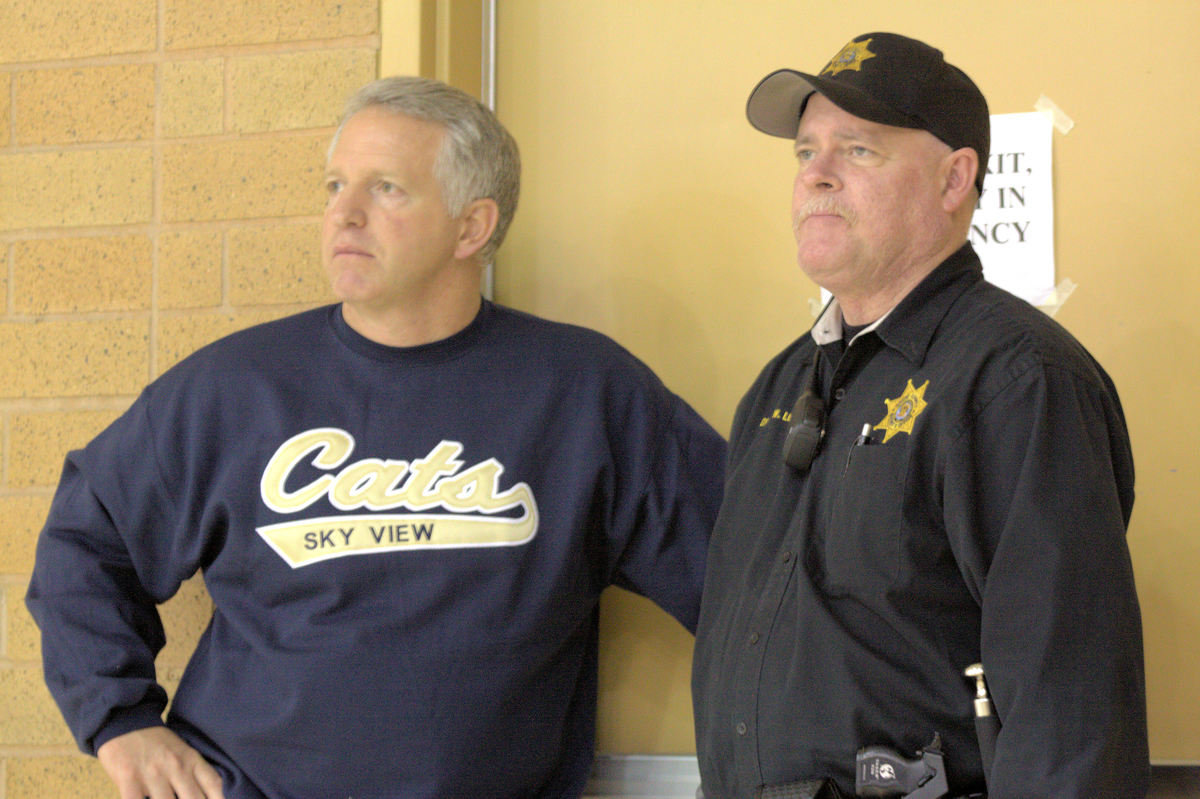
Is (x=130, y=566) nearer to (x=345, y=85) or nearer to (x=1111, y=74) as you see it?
(x=345, y=85)

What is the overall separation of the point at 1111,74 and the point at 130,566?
1904 millimetres

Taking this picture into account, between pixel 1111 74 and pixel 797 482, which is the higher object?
pixel 1111 74

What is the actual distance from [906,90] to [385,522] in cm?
100

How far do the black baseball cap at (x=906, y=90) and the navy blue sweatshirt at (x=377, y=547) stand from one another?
0.65 meters

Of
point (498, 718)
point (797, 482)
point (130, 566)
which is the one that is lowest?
point (498, 718)

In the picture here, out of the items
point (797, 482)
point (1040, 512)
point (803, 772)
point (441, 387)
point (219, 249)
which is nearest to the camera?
point (1040, 512)

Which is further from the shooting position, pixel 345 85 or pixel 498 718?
pixel 345 85

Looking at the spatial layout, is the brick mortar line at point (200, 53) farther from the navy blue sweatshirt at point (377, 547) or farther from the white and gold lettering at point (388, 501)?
the white and gold lettering at point (388, 501)

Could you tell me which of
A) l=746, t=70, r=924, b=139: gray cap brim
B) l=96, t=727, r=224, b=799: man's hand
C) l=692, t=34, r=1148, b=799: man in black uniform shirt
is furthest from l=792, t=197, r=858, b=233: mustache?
l=96, t=727, r=224, b=799: man's hand

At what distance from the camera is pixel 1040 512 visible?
47.7 inches

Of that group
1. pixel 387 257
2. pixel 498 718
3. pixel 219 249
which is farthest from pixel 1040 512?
pixel 219 249

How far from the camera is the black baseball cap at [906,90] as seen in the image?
1544 mm

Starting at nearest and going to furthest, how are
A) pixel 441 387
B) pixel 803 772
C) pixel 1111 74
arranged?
1. pixel 803 772
2. pixel 441 387
3. pixel 1111 74

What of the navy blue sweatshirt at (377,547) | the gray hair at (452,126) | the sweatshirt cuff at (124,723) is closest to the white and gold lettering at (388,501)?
the navy blue sweatshirt at (377,547)
